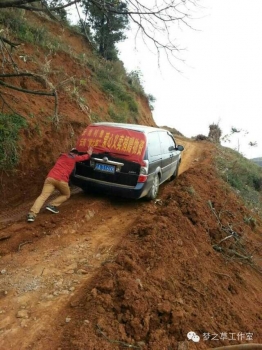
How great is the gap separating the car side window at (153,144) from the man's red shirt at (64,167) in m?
1.72

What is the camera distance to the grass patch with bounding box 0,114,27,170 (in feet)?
24.2

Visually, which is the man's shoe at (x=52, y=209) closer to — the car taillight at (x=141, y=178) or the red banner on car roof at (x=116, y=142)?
the red banner on car roof at (x=116, y=142)

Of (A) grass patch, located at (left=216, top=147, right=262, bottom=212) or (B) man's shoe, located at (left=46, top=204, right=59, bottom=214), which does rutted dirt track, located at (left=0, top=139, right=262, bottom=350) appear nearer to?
(B) man's shoe, located at (left=46, top=204, right=59, bottom=214)

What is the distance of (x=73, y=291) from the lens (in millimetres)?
3996

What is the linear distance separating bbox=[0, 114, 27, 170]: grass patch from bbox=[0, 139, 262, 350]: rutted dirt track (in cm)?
116

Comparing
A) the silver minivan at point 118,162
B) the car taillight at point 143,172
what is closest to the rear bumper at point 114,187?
the silver minivan at point 118,162

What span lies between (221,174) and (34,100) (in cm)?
765

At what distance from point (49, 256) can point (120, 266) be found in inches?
49.3

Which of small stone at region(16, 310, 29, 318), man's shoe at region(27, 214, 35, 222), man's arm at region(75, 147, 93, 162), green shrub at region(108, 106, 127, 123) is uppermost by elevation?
green shrub at region(108, 106, 127, 123)

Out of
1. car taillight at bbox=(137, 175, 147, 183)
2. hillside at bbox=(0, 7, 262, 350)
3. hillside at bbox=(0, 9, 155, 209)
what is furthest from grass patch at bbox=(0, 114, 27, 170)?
car taillight at bbox=(137, 175, 147, 183)

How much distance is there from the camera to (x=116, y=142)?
6941 millimetres

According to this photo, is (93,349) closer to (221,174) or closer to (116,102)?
(221,174)

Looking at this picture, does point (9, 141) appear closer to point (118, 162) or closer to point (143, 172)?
point (118, 162)

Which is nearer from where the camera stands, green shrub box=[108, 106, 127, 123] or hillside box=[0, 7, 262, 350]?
hillside box=[0, 7, 262, 350]
